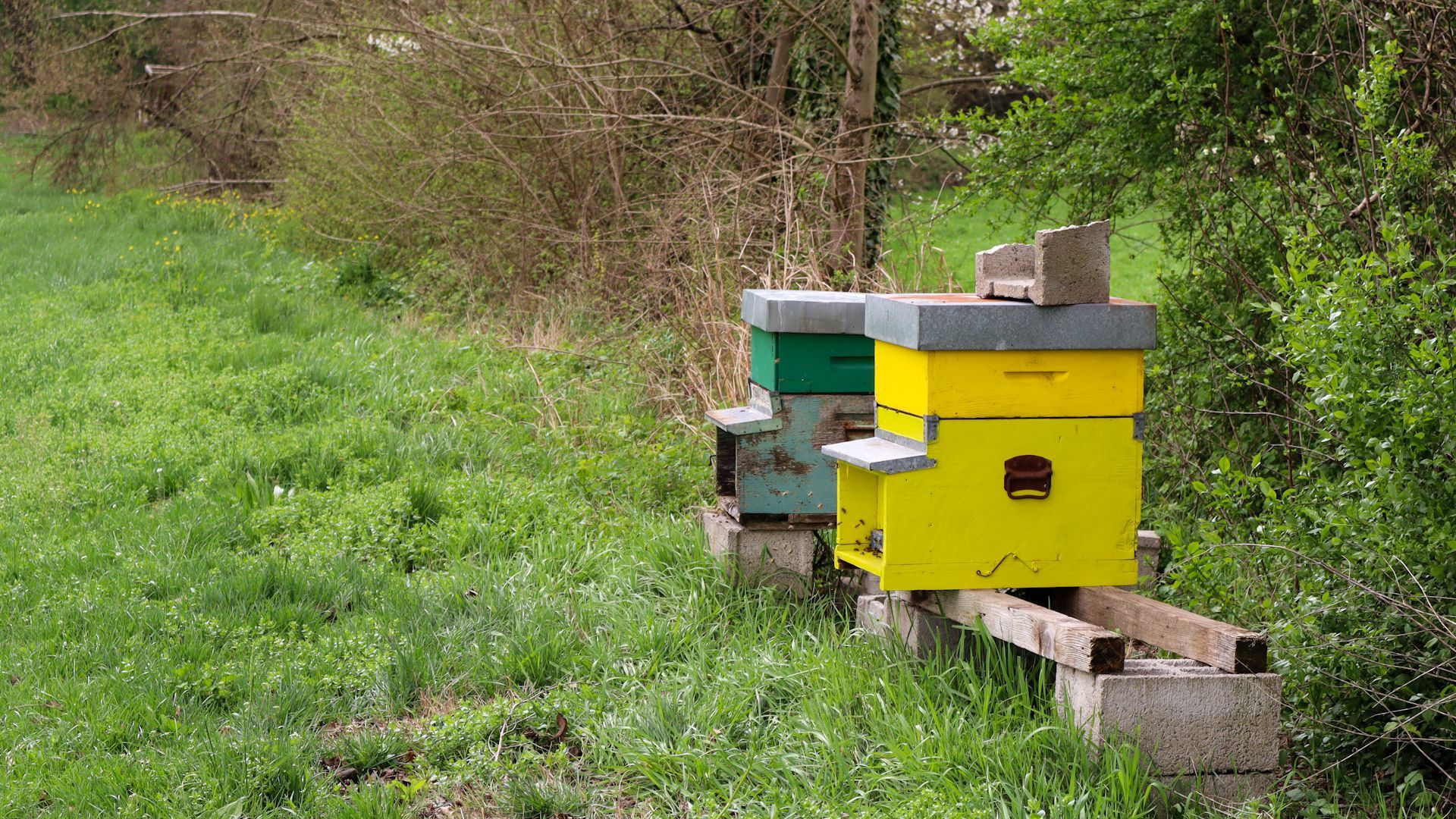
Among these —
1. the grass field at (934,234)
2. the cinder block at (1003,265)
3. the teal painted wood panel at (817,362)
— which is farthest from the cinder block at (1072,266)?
the grass field at (934,234)

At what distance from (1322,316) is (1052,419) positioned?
749 mm

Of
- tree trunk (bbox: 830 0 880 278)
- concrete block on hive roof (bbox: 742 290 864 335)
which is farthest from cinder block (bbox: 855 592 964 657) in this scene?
tree trunk (bbox: 830 0 880 278)

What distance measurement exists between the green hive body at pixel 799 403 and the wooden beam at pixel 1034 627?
3.19ft

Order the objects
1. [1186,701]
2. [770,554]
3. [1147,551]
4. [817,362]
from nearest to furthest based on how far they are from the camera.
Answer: [1186,701] → [1147,551] → [817,362] → [770,554]

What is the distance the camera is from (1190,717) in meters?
3.09

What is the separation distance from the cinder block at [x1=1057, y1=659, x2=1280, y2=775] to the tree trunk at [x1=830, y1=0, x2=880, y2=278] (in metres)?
5.31

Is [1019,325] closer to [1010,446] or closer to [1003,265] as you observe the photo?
[1010,446]

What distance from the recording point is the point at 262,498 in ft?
20.1

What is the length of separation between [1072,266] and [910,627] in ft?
3.92

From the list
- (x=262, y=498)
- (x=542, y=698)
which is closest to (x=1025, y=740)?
(x=542, y=698)

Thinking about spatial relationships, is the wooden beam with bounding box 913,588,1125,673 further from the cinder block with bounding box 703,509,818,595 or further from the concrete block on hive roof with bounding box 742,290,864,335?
the concrete block on hive roof with bounding box 742,290,864,335

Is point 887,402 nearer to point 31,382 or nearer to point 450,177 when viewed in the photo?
point 31,382

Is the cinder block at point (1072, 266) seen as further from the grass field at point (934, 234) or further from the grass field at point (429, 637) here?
the grass field at point (934, 234)

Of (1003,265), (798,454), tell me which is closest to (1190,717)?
(1003,265)
